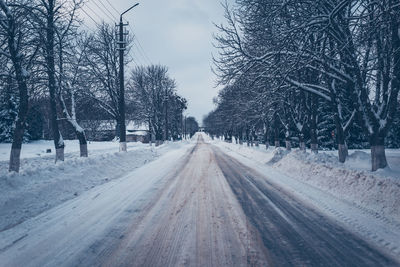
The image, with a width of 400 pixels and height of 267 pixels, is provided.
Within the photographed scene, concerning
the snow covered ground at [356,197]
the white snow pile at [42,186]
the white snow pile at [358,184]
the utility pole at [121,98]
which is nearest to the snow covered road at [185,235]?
the snow covered ground at [356,197]

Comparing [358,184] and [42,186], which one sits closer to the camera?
[358,184]

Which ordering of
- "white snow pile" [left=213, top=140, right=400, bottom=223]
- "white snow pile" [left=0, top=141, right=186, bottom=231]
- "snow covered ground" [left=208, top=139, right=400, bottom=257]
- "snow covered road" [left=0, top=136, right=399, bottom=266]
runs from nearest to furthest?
"snow covered road" [left=0, top=136, right=399, bottom=266]
"snow covered ground" [left=208, top=139, right=400, bottom=257]
"white snow pile" [left=213, top=140, right=400, bottom=223]
"white snow pile" [left=0, top=141, right=186, bottom=231]

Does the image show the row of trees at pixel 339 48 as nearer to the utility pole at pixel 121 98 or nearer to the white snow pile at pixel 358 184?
the white snow pile at pixel 358 184

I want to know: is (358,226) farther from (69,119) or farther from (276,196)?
(69,119)

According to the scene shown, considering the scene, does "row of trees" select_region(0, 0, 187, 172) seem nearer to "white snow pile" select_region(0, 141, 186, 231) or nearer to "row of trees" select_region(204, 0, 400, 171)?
"white snow pile" select_region(0, 141, 186, 231)

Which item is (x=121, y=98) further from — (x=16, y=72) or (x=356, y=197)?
(x=356, y=197)

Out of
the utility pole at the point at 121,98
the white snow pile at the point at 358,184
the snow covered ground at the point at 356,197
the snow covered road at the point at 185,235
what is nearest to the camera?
the snow covered road at the point at 185,235

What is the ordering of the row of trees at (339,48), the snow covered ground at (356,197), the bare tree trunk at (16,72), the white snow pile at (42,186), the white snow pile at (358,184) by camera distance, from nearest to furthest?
the snow covered ground at (356,197)
the white snow pile at (358,184)
the white snow pile at (42,186)
the row of trees at (339,48)
the bare tree trunk at (16,72)

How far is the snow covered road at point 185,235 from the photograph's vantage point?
3684 millimetres

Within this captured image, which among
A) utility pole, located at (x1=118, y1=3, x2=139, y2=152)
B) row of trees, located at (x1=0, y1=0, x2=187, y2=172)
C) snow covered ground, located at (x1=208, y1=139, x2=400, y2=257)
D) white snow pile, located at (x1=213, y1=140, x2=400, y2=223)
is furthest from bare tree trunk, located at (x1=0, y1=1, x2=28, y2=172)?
white snow pile, located at (x1=213, y1=140, x2=400, y2=223)

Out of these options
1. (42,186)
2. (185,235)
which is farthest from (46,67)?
(185,235)

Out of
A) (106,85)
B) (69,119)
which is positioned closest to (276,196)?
(69,119)

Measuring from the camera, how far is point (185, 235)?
180 inches

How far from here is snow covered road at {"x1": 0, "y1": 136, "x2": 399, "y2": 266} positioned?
3684 millimetres
